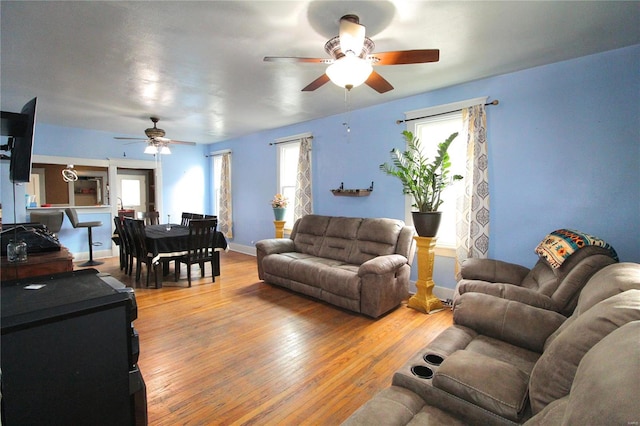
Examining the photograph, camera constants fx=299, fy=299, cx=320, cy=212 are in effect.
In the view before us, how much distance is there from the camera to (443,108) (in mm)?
3766

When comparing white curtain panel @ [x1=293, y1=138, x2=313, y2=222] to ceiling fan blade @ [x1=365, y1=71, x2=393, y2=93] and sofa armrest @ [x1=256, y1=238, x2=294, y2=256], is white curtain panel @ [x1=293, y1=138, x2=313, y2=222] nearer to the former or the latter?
sofa armrest @ [x1=256, y1=238, x2=294, y2=256]

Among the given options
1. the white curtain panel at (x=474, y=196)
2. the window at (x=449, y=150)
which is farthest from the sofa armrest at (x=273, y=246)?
the white curtain panel at (x=474, y=196)

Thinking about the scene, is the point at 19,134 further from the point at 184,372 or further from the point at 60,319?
the point at 184,372

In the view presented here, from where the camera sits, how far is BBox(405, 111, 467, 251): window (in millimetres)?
3719

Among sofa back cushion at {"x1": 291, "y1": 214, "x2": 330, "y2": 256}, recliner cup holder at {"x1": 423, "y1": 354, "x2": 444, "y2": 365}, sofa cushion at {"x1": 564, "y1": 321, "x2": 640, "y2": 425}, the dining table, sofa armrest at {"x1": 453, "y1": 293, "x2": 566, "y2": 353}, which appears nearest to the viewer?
sofa cushion at {"x1": 564, "y1": 321, "x2": 640, "y2": 425}

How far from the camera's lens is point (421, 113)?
156 inches

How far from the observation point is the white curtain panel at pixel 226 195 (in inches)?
287

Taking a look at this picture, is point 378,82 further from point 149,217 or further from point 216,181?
point 216,181

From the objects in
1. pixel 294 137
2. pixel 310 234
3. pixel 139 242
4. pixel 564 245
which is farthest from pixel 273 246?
pixel 564 245

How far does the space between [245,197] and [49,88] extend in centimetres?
388

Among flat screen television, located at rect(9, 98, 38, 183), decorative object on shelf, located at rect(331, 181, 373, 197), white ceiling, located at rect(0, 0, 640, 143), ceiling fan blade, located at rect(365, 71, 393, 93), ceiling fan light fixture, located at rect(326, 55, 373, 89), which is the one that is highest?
white ceiling, located at rect(0, 0, 640, 143)

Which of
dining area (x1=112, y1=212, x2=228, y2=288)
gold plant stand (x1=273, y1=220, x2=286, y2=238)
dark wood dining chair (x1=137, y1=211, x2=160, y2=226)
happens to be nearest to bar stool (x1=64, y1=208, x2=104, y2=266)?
dark wood dining chair (x1=137, y1=211, x2=160, y2=226)

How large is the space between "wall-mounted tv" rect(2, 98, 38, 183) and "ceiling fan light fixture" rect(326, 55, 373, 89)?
185cm

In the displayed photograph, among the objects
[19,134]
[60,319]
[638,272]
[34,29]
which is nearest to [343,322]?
[638,272]
